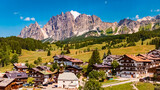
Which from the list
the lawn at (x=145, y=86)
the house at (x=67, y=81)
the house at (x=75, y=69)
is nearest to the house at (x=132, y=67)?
the lawn at (x=145, y=86)

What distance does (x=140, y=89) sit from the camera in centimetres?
5288

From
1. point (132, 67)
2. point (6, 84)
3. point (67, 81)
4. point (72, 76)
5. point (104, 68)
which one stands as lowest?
point (67, 81)

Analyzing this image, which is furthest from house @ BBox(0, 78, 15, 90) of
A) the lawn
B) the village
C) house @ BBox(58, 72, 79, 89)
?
the lawn

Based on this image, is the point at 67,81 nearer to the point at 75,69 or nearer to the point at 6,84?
the point at 75,69

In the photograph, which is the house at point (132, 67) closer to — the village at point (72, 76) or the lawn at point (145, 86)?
the village at point (72, 76)

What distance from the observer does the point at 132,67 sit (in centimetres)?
7962

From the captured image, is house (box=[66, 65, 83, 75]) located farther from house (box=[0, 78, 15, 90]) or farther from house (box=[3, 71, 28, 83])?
house (box=[0, 78, 15, 90])

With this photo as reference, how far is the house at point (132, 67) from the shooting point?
258ft

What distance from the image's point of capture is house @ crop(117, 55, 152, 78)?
78.8 m

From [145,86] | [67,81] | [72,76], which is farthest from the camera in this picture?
[72,76]

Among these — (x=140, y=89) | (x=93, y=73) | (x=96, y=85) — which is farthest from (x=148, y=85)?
(x=93, y=73)

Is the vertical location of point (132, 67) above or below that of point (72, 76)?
above

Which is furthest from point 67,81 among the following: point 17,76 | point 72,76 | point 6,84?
point 6,84

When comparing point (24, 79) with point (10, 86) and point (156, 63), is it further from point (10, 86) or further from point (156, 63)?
point (156, 63)
